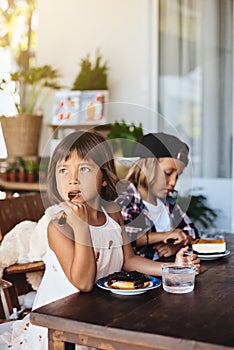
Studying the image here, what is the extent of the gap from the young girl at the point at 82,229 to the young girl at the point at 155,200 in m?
0.32

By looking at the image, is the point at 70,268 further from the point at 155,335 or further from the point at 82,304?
the point at 155,335

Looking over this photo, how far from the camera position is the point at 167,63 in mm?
4254

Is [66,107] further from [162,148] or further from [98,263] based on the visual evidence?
[98,263]

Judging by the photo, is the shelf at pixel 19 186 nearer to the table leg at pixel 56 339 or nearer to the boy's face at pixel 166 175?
the boy's face at pixel 166 175

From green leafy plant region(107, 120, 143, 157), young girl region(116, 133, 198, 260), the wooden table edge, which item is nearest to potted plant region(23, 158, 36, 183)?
green leafy plant region(107, 120, 143, 157)

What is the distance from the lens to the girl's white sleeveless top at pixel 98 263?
167 cm

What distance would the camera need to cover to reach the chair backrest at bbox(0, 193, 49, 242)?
2.55 meters

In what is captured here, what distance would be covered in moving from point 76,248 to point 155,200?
80 cm

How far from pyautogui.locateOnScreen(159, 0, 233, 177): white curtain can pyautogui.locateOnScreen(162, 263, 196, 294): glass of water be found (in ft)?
8.14

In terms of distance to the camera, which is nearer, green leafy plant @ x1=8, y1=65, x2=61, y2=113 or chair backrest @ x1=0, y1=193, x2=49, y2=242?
chair backrest @ x1=0, y1=193, x2=49, y2=242

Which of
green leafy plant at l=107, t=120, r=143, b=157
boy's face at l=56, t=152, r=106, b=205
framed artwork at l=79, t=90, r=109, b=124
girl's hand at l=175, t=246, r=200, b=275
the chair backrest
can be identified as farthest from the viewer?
framed artwork at l=79, t=90, r=109, b=124

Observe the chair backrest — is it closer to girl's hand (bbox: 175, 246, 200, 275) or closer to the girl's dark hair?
the girl's dark hair

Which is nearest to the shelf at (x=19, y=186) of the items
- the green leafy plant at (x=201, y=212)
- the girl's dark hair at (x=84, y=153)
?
the green leafy plant at (x=201, y=212)

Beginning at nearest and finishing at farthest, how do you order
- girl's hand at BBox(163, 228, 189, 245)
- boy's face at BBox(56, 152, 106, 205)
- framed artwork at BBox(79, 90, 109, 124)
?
boy's face at BBox(56, 152, 106, 205) < girl's hand at BBox(163, 228, 189, 245) < framed artwork at BBox(79, 90, 109, 124)
